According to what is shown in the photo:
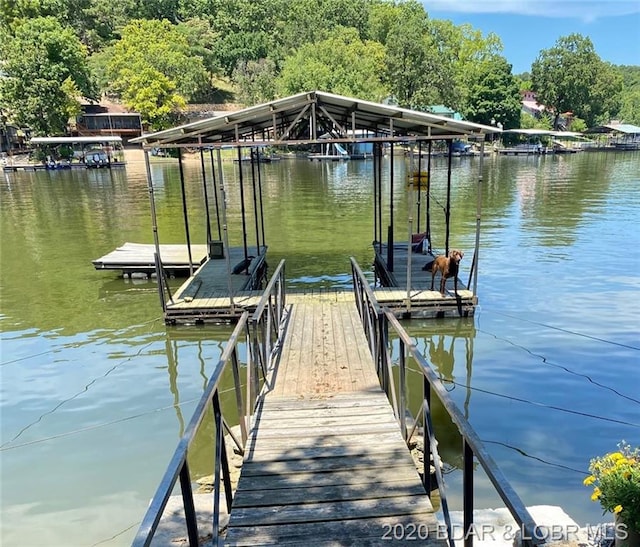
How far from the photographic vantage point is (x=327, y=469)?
3.98 meters

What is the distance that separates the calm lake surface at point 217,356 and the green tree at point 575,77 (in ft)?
208

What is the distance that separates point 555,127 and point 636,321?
3200 inches

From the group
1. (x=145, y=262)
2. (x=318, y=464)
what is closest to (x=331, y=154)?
(x=145, y=262)

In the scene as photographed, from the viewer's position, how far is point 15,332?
10.2 m

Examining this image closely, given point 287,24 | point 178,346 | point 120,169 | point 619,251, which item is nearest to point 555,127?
point 287,24

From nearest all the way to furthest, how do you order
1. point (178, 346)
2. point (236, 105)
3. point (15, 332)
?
point (178, 346)
point (15, 332)
point (236, 105)

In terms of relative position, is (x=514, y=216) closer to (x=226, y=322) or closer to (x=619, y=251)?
(x=619, y=251)

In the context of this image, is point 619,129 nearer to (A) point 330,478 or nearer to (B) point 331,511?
(A) point 330,478

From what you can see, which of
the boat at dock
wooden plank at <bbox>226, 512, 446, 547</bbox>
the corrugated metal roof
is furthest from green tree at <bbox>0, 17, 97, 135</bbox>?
the corrugated metal roof

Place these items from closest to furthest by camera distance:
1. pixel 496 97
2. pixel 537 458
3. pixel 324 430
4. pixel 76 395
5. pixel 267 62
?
pixel 324 430, pixel 537 458, pixel 76 395, pixel 496 97, pixel 267 62

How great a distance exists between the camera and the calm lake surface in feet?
18.5

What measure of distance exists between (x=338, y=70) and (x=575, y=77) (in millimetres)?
38018

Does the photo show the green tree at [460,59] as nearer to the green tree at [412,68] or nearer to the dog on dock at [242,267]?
the green tree at [412,68]

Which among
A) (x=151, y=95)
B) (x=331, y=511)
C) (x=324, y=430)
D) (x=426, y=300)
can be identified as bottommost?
(x=426, y=300)
